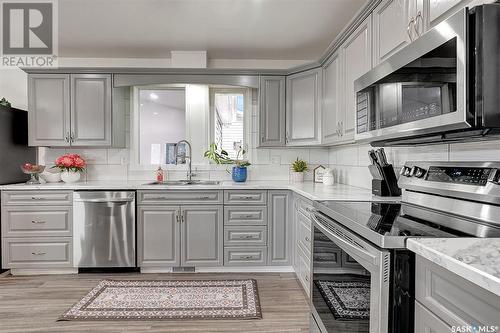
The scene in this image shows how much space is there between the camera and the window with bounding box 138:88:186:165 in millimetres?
3865

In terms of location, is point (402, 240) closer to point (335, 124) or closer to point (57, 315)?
point (335, 124)

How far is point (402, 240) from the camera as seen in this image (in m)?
0.98

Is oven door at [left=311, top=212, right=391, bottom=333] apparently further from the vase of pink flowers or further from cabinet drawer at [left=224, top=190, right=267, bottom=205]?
the vase of pink flowers

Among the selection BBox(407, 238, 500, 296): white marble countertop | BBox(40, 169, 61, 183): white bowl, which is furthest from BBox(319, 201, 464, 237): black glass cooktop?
BBox(40, 169, 61, 183): white bowl

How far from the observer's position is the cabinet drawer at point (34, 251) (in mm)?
3156

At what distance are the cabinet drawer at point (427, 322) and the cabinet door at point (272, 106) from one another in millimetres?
2759

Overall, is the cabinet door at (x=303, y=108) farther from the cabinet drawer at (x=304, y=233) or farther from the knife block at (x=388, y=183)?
the knife block at (x=388, y=183)

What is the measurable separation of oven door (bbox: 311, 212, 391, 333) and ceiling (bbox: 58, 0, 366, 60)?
1876 millimetres

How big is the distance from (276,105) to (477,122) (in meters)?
2.58

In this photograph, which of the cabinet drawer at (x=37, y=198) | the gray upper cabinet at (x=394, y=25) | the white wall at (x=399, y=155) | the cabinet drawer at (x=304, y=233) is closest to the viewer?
the white wall at (x=399, y=155)

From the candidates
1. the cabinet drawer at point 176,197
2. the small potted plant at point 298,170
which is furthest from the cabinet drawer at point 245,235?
the small potted plant at point 298,170

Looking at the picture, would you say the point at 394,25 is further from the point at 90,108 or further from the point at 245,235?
the point at 90,108

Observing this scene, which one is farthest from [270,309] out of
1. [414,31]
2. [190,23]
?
[190,23]

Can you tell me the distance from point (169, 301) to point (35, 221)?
1.68 meters
